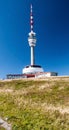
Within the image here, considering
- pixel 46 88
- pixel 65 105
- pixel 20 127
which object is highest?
pixel 46 88

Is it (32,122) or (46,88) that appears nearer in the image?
(32,122)

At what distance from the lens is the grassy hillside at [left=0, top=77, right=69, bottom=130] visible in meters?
29.5

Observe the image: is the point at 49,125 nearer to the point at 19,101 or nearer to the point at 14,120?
the point at 14,120

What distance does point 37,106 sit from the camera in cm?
3756

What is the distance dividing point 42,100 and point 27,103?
2937mm

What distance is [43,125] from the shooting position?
2875cm

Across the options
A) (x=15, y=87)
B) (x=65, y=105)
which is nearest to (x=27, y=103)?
(x=65, y=105)

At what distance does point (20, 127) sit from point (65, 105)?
34.7 ft

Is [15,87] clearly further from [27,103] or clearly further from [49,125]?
[49,125]

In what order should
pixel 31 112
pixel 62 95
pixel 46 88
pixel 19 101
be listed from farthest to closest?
pixel 46 88, pixel 62 95, pixel 19 101, pixel 31 112

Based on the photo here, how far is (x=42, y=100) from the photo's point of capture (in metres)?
41.6

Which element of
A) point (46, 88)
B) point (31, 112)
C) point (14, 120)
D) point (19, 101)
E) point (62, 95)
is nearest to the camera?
point (14, 120)

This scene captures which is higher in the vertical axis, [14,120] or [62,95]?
[62,95]

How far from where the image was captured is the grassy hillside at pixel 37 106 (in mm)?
29453
